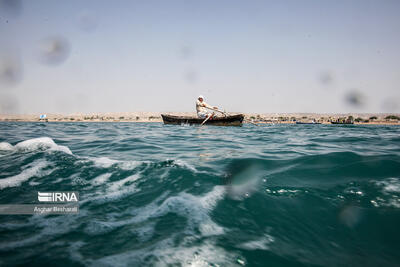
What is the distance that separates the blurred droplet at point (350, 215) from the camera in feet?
7.34

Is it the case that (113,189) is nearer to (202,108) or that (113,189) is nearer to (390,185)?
(390,185)

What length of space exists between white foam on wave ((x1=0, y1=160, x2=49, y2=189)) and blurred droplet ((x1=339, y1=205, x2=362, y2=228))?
16.0 feet

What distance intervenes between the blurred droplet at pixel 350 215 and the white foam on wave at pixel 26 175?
16.0 ft

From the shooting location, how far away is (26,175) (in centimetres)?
369

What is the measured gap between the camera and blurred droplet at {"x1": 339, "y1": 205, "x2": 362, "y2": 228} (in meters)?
2.24

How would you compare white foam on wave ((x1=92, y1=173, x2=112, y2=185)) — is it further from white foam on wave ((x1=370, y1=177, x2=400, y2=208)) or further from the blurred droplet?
white foam on wave ((x1=370, y1=177, x2=400, y2=208))

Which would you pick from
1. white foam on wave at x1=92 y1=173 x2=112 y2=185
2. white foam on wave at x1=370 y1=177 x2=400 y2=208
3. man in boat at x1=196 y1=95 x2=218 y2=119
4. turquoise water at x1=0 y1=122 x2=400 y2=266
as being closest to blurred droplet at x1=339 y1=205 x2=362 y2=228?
turquoise water at x1=0 y1=122 x2=400 y2=266

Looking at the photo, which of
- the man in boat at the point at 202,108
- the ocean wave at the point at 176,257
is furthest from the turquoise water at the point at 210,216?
the man in boat at the point at 202,108

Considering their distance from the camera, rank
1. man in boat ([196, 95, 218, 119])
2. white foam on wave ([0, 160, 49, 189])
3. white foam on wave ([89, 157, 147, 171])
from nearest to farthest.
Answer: white foam on wave ([0, 160, 49, 189]) → white foam on wave ([89, 157, 147, 171]) → man in boat ([196, 95, 218, 119])

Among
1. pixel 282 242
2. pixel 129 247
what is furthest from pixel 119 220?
pixel 282 242

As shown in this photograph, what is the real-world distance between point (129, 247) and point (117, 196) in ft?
4.14

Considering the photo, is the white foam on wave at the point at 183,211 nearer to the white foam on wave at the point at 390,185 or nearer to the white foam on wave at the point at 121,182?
the white foam on wave at the point at 121,182

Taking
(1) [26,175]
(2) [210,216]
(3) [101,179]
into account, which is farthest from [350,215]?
(1) [26,175]

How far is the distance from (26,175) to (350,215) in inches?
208
